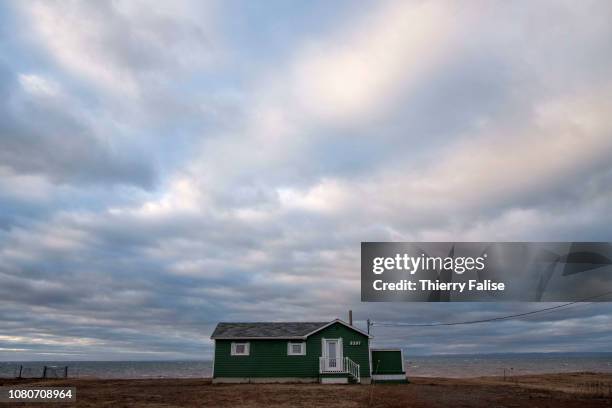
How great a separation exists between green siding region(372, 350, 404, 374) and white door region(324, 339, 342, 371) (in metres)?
2.85

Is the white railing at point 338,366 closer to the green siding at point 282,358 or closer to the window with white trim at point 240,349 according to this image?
the green siding at point 282,358

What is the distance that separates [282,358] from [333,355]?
339 cm

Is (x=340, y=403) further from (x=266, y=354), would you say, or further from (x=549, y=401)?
(x=266, y=354)

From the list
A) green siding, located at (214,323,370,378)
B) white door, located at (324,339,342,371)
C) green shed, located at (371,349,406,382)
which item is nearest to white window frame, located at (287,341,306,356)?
green siding, located at (214,323,370,378)

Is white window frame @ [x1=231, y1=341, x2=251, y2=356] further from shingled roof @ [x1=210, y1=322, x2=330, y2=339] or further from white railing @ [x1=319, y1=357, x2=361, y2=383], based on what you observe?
white railing @ [x1=319, y1=357, x2=361, y2=383]

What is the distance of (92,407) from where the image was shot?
63.7 feet

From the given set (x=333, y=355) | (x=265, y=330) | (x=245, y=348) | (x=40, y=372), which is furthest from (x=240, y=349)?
(x=40, y=372)

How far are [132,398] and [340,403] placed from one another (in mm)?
9337

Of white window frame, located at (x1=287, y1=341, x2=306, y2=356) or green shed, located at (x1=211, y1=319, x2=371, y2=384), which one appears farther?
white window frame, located at (x1=287, y1=341, x2=306, y2=356)

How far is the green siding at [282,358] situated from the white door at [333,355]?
1.10 feet

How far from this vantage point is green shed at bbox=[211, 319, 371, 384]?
34062 mm

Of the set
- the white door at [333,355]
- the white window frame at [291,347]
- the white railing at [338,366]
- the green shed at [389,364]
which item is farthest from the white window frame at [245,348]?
the green shed at [389,364]

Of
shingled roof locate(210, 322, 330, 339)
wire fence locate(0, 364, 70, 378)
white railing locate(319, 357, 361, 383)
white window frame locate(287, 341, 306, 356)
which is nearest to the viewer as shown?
white railing locate(319, 357, 361, 383)

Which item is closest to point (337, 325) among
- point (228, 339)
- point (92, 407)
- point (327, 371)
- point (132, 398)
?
point (327, 371)
